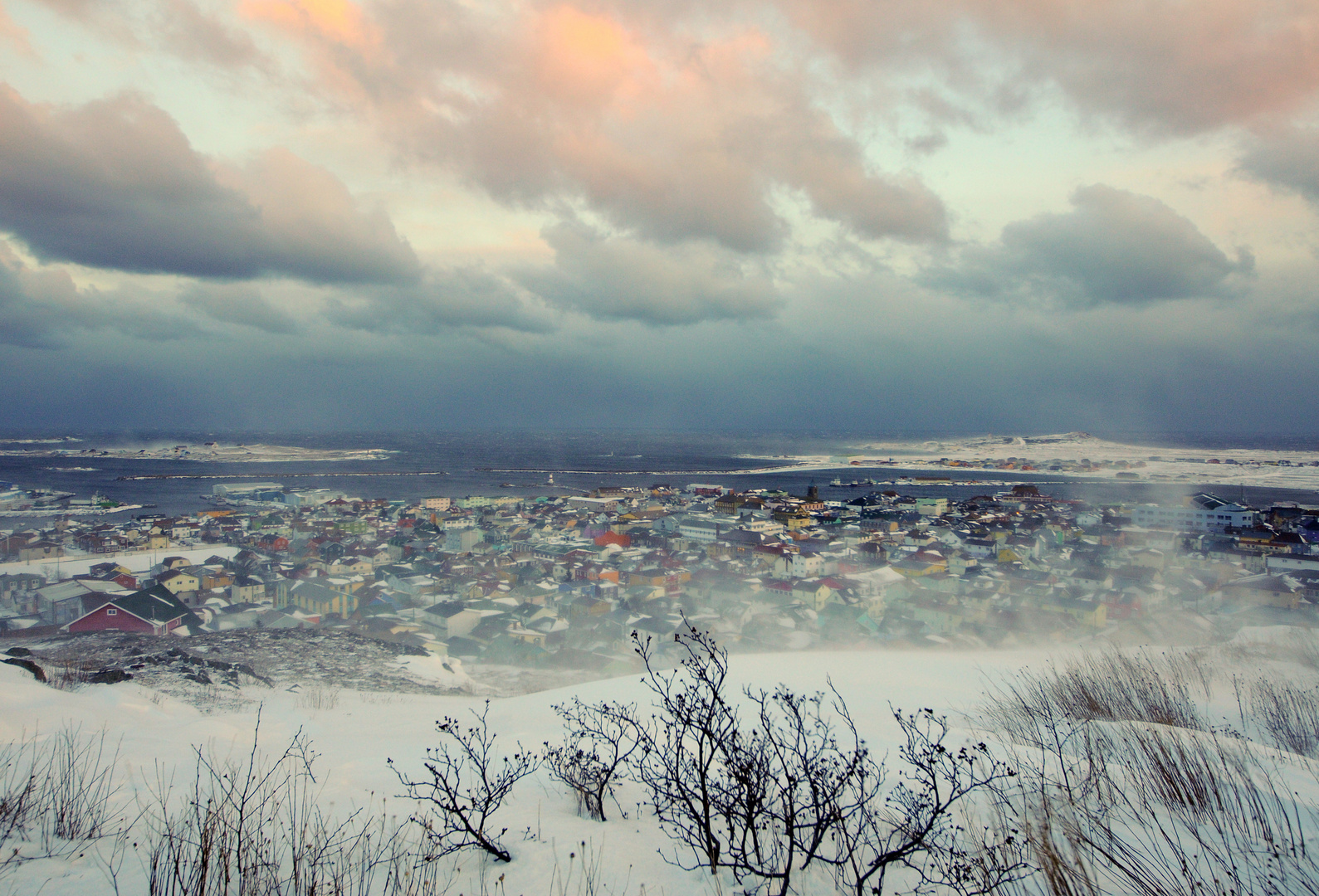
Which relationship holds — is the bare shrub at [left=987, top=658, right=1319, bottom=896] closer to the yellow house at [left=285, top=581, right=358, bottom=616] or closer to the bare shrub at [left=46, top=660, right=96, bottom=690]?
the bare shrub at [left=46, top=660, right=96, bottom=690]

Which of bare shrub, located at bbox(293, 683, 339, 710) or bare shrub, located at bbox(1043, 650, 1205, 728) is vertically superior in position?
bare shrub, located at bbox(1043, 650, 1205, 728)

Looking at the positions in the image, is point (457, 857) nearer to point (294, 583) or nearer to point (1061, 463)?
point (294, 583)

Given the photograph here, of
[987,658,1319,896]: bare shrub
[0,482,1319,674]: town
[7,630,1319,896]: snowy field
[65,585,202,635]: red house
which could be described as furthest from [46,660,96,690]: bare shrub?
[987,658,1319,896]: bare shrub

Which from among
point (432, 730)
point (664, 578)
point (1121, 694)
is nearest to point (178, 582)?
point (664, 578)

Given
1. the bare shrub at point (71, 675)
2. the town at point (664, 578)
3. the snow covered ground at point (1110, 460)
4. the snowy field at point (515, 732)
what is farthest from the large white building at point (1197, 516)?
the bare shrub at point (71, 675)

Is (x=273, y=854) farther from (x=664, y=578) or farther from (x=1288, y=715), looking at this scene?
(x=664, y=578)
